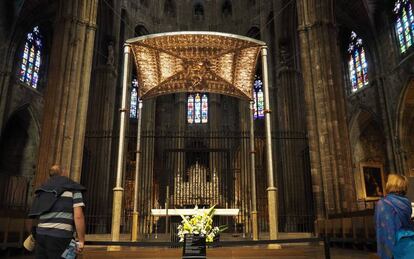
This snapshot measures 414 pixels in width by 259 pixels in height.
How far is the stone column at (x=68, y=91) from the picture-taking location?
36.6 feet

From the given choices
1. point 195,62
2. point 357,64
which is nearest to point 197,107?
point 357,64

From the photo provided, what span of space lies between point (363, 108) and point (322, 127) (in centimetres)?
1151

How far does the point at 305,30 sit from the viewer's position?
13.2 meters

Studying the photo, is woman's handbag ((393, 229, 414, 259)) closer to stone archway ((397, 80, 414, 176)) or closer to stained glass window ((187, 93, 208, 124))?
stone archway ((397, 80, 414, 176))

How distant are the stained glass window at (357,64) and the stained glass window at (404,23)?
2956 millimetres

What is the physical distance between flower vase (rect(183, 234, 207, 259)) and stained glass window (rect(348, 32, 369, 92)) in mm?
20736

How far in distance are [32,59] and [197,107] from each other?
11.6 m

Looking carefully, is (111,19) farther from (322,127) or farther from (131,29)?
(322,127)

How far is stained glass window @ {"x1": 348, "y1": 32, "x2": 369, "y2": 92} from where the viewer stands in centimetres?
2217

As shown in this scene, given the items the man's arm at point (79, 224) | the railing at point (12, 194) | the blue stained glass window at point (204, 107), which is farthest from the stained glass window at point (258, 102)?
the man's arm at point (79, 224)

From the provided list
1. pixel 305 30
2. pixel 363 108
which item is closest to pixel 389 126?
pixel 363 108

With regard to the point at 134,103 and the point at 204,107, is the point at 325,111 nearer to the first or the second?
the point at 204,107

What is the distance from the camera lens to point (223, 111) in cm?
2738

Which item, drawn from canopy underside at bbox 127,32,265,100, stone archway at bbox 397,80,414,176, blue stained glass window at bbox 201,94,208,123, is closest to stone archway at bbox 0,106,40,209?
blue stained glass window at bbox 201,94,208,123
